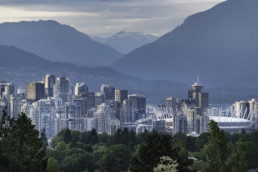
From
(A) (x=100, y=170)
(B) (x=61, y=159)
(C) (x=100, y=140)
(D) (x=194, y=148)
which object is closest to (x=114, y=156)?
(A) (x=100, y=170)

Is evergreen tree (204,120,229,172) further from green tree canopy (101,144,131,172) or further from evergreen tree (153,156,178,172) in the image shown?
green tree canopy (101,144,131,172)

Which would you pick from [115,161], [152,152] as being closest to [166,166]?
[152,152]

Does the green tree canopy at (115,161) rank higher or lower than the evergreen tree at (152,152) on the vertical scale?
lower

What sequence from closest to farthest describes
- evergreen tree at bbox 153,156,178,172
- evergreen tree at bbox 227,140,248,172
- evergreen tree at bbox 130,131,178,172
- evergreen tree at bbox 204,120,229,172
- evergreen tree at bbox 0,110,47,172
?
evergreen tree at bbox 153,156,178,172 → evergreen tree at bbox 130,131,178,172 → evergreen tree at bbox 0,110,47,172 → evergreen tree at bbox 204,120,229,172 → evergreen tree at bbox 227,140,248,172

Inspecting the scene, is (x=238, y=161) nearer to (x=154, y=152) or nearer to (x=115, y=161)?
(x=154, y=152)

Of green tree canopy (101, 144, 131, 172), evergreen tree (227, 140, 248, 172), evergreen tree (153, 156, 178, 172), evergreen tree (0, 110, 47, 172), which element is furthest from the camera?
green tree canopy (101, 144, 131, 172)

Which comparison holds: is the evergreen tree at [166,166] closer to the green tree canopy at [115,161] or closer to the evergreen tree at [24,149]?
the evergreen tree at [24,149]

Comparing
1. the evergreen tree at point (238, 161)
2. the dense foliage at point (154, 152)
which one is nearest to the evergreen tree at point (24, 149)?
the dense foliage at point (154, 152)

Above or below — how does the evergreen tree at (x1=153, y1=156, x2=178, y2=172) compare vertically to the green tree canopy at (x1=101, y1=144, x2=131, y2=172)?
above

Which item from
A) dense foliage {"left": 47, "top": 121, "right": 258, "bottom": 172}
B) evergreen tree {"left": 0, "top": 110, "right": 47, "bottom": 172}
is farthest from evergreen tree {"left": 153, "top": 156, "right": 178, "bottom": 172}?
evergreen tree {"left": 0, "top": 110, "right": 47, "bottom": 172}

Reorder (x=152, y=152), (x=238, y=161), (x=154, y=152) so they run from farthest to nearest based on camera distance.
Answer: (x=238, y=161)
(x=154, y=152)
(x=152, y=152)

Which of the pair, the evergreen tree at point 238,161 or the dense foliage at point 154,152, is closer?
the dense foliage at point 154,152
